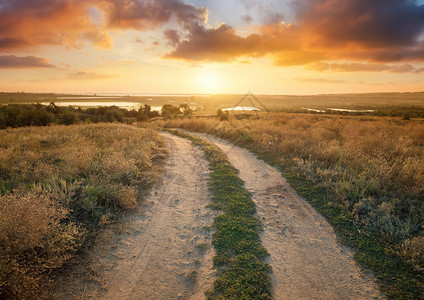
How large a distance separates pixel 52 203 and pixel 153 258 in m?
2.53

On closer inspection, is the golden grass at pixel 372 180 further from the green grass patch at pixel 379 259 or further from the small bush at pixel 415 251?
the green grass patch at pixel 379 259

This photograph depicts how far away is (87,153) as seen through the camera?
8914 millimetres

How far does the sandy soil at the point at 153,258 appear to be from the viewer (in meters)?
3.45

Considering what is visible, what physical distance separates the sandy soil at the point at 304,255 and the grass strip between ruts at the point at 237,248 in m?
0.24

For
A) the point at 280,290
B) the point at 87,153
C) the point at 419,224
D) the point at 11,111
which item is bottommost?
the point at 280,290

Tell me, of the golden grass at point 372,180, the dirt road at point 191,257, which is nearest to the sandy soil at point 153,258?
the dirt road at point 191,257

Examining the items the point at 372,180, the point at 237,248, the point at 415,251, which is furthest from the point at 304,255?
the point at 372,180

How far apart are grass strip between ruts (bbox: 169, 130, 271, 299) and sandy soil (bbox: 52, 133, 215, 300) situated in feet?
0.80

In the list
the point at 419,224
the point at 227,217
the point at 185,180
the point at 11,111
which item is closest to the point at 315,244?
the point at 227,217

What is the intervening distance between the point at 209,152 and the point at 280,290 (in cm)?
952

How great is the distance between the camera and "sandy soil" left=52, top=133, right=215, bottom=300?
3445 millimetres

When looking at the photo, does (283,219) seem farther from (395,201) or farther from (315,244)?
A: (395,201)

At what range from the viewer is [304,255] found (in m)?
4.41

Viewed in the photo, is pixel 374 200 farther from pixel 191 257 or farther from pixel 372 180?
pixel 191 257
